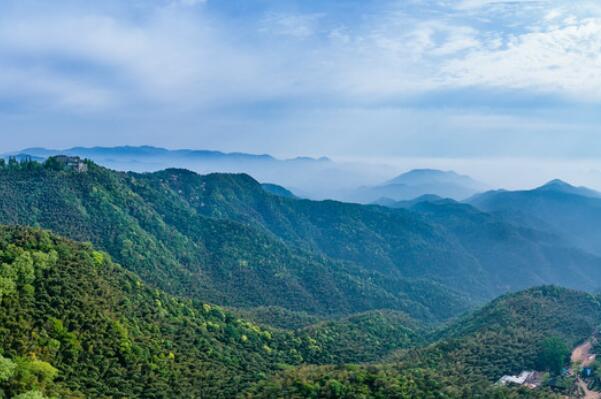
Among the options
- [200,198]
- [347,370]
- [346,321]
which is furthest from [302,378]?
[200,198]

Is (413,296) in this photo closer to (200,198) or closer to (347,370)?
(200,198)

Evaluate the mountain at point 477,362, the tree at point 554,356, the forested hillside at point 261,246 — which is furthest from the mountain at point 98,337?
the forested hillside at point 261,246

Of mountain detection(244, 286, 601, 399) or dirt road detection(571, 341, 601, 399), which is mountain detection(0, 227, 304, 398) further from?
dirt road detection(571, 341, 601, 399)

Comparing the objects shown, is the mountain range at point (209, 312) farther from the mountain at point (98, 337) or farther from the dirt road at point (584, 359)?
the dirt road at point (584, 359)

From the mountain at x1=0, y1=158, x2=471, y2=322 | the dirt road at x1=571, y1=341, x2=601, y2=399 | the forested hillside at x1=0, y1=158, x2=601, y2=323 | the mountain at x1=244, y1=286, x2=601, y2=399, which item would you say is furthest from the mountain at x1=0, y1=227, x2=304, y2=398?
the dirt road at x1=571, y1=341, x2=601, y2=399

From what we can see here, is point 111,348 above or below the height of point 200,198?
below

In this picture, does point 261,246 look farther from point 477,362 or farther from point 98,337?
point 98,337
